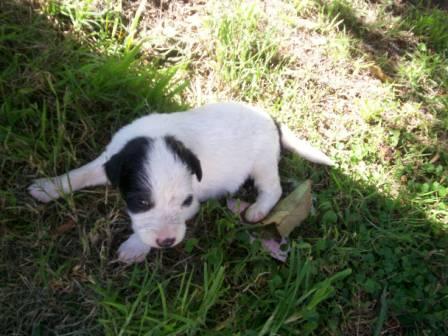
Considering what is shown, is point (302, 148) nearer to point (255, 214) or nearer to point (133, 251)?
point (255, 214)

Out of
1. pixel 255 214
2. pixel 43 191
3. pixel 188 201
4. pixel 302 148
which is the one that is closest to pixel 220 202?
pixel 255 214

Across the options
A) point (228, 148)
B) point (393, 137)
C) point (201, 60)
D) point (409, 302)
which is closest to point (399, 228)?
point (409, 302)

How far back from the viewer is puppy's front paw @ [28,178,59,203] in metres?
2.97

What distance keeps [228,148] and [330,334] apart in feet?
4.59

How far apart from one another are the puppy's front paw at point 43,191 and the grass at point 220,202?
5cm

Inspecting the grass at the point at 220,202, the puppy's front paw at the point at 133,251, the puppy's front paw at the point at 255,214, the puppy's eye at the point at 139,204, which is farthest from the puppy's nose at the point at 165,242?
the puppy's front paw at the point at 255,214

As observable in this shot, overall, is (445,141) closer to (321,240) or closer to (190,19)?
(321,240)

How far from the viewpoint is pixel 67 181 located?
118 inches

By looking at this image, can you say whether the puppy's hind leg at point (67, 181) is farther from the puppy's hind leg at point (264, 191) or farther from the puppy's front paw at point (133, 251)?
the puppy's hind leg at point (264, 191)

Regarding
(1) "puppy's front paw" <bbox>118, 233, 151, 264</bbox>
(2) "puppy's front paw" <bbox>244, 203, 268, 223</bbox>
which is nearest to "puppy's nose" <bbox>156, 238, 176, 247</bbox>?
(1) "puppy's front paw" <bbox>118, 233, 151, 264</bbox>

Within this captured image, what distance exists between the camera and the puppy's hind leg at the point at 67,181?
2977 mm

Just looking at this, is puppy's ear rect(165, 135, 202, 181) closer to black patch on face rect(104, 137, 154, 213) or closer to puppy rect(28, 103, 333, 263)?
puppy rect(28, 103, 333, 263)

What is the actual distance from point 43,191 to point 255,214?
1.45 m

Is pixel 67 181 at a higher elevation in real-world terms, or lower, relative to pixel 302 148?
lower
